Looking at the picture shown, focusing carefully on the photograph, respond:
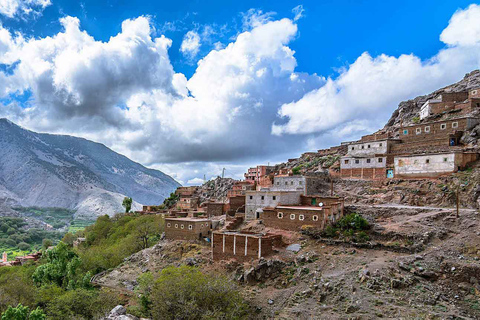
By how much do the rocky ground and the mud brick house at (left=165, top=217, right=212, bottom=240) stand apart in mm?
5777

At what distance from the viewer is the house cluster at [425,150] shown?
2794 cm

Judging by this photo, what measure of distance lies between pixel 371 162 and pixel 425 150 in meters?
6.07

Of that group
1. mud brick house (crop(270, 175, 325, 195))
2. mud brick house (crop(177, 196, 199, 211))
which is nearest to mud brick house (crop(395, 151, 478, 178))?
mud brick house (crop(270, 175, 325, 195))

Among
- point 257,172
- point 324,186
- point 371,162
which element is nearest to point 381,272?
point 324,186

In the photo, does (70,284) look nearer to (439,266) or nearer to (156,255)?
(156,255)

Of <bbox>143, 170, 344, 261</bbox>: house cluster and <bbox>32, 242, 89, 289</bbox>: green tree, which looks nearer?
<bbox>143, 170, 344, 261</bbox>: house cluster

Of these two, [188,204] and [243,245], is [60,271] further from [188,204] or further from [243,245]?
[188,204]

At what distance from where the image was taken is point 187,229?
32469 mm

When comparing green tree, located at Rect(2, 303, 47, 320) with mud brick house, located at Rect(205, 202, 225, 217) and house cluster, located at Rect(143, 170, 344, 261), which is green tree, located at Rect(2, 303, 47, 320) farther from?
mud brick house, located at Rect(205, 202, 225, 217)

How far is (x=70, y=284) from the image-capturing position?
27891 mm

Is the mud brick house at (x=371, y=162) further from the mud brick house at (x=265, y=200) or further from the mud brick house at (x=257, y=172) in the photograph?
the mud brick house at (x=257, y=172)

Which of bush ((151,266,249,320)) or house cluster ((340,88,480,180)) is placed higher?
house cluster ((340,88,480,180))

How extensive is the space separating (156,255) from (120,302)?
25.4ft

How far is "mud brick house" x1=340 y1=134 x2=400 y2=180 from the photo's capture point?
107ft
